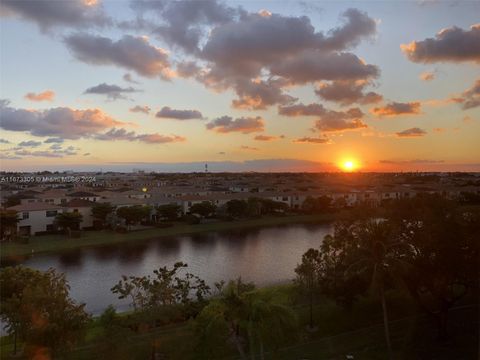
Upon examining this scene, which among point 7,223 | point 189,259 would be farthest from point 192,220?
point 7,223

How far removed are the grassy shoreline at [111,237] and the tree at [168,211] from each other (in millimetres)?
2320

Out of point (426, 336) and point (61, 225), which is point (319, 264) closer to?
point (426, 336)

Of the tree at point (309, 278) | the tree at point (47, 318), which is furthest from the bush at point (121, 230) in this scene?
the tree at point (47, 318)

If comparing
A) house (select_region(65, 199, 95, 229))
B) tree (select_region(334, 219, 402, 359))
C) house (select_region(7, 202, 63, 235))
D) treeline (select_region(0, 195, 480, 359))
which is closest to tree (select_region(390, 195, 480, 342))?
treeline (select_region(0, 195, 480, 359))

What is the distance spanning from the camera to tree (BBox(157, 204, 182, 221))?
4778 centimetres

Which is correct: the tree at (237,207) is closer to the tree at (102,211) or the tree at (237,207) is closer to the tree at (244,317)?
the tree at (102,211)

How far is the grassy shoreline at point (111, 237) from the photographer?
3416 cm

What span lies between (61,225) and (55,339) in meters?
29.9

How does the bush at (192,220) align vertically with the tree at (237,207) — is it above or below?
below

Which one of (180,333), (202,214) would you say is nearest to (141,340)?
(180,333)

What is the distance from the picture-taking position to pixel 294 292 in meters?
19.5

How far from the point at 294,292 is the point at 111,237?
24.7 m

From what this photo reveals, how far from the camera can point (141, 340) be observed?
15758mm

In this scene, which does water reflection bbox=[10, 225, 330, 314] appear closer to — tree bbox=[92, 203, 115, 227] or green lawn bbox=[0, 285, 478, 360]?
green lawn bbox=[0, 285, 478, 360]
